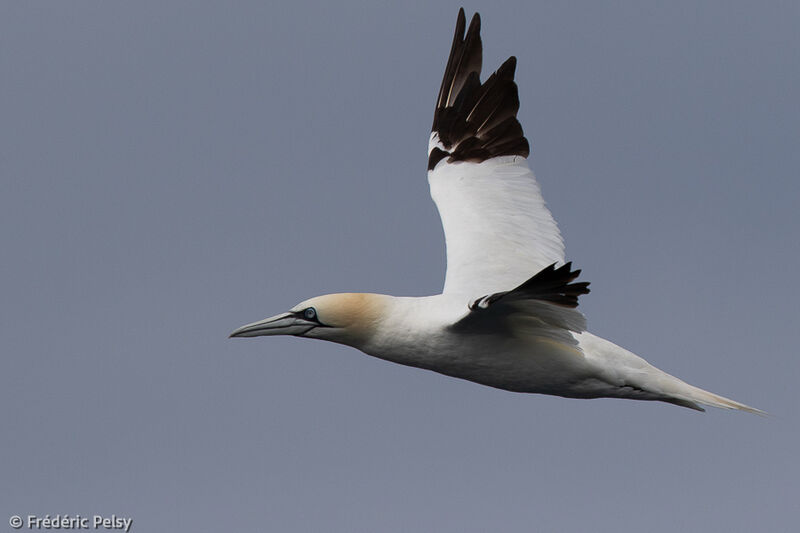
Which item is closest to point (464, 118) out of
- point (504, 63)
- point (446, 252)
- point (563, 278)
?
point (504, 63)

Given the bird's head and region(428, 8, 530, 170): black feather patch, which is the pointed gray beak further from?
region(428, 8, 530, 170): black feather patch

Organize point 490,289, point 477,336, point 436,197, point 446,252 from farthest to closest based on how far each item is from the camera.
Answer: point 436,197
point 446,252
point 490,289
point 477,336

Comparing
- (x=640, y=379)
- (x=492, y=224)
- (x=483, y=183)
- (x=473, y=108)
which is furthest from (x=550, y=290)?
(x=473, y=108)

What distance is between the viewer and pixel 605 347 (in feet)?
41.5

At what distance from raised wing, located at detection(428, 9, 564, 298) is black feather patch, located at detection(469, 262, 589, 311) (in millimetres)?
2085

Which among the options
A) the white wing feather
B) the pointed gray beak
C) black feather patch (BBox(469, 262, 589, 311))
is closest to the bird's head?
the pointed gray beak

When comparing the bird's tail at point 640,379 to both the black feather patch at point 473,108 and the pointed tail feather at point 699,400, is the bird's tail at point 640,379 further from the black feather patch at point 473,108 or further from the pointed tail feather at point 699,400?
the black feather patch at point 473,108

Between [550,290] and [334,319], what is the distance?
8.59ft

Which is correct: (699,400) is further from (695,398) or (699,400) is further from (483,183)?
(483,183)

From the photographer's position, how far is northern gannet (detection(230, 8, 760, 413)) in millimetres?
11617

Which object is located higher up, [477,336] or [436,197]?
[436,197]

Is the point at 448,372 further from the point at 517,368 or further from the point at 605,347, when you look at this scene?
the point at 605,347

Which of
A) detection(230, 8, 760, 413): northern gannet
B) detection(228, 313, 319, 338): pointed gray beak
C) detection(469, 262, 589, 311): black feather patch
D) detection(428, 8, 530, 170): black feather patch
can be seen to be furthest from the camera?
detection(428, 8, 530, 170): black feather patch

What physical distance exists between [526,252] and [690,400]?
2.36 meters
